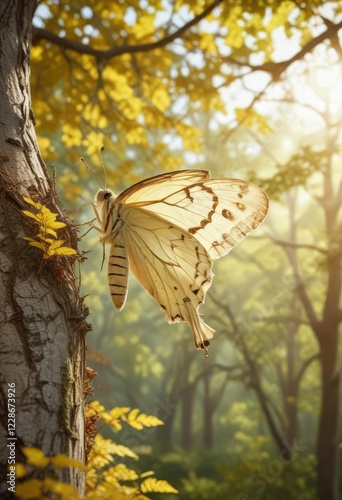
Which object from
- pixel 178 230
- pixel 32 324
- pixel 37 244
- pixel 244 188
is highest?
pixel 244 188

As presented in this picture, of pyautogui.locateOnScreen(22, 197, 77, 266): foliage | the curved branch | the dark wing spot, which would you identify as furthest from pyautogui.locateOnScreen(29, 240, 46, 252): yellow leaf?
the curved branch

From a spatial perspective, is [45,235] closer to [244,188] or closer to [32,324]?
[32,324]

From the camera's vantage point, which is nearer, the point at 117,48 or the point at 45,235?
the point at 45,235

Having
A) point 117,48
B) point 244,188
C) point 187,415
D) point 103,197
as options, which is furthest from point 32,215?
point 187,415

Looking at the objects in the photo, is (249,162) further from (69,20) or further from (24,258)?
(24,258)

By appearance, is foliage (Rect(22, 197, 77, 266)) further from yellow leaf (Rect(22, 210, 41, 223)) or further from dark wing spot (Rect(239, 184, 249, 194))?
dark wing spot (Rect(239, 184, 249, 194))

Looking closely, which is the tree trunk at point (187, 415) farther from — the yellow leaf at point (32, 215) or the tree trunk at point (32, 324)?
the yellow leaf at point (32, 215)

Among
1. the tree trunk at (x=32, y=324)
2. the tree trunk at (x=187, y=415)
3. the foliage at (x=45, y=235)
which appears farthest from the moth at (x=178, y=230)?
the tree trunk at (x=187, y=415)
